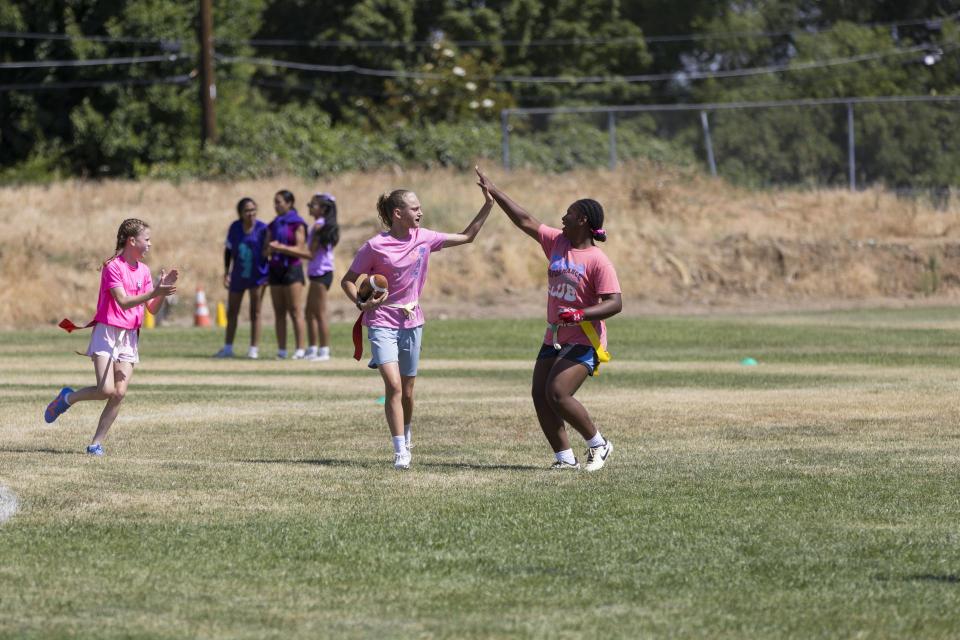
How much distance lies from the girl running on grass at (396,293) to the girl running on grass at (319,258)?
9.48 meters

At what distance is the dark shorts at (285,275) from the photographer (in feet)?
71.8

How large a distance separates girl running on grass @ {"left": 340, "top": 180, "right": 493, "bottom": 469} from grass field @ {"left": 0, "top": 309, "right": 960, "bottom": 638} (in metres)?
0.46

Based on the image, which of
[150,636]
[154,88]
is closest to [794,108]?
[154,88]

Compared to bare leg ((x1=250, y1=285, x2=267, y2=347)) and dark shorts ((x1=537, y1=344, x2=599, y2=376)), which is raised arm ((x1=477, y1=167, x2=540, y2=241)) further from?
bare leg ((x1=250, y1=285, x2=267, y2=347))

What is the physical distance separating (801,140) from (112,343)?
31.3 metres

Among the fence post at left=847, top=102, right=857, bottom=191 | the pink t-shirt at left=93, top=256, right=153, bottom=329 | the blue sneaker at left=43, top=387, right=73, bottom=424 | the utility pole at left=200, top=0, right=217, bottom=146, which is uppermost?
the utility pole at left=200, top=0, right=217, bottom=146

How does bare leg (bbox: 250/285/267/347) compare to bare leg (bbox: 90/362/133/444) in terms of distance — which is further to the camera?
bare leg (bbox: 250/285/267/347)

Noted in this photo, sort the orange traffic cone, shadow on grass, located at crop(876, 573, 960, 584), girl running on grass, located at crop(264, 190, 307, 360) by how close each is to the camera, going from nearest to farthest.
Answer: shadow on grass, located at crop(876, 573, 960, 584), girl running on grass, located at crop(264, 190, 307, 360), the orange traffic cone

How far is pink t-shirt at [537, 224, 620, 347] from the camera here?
1116 centimetres

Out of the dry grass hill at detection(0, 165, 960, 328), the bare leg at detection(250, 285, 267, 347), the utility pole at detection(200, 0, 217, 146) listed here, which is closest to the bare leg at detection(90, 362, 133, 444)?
the bare leg at detection(250, 285, 267, 347)

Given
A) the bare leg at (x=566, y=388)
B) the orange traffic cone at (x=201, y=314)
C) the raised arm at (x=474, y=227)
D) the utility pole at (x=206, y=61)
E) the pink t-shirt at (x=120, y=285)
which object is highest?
the utility pole at (x=206, y=61)

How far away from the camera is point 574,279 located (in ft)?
36.7

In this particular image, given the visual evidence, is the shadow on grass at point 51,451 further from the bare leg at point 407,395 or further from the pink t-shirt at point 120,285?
the bare leg at point 407,395

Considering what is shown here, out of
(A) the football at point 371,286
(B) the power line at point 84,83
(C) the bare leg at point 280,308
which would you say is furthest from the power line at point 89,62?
(A) the football at point 371,286
